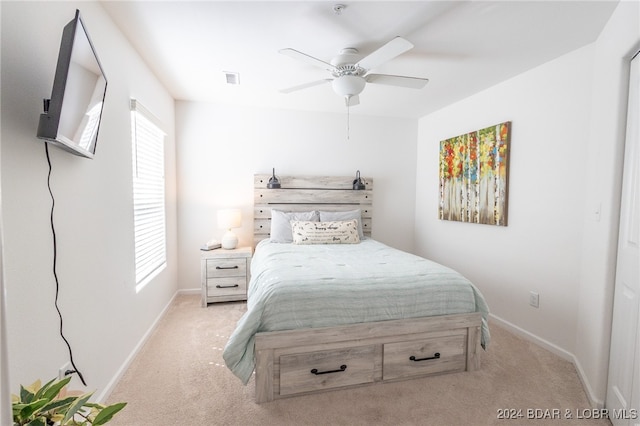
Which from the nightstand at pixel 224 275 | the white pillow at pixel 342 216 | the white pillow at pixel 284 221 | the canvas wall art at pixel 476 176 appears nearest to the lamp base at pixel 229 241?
the nightstand at pixel 224 275

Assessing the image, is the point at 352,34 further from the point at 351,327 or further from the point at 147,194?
the point at 147,194

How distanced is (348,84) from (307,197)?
182 centimetres

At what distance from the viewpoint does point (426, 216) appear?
392cm

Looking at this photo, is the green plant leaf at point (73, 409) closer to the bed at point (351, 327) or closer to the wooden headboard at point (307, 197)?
the bed at point (351, 327)

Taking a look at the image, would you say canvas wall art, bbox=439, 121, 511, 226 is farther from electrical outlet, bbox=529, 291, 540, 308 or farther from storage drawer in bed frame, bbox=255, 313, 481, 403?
storage drawer in bed frame, bbox=255, 313, 481, 403

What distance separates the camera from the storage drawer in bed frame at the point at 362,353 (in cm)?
172

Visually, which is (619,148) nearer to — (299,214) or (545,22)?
(545,22)

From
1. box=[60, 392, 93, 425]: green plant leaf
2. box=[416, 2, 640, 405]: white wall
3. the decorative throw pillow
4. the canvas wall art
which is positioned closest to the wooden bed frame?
box=[416, 2, 640, 405]: white wall

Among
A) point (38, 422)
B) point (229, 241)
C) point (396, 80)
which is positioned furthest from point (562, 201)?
point (229, 241)

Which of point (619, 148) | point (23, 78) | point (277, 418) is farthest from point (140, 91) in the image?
point (619, 148)

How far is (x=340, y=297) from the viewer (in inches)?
71.7

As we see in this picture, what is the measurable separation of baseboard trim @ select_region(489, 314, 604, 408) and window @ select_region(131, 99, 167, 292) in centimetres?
319

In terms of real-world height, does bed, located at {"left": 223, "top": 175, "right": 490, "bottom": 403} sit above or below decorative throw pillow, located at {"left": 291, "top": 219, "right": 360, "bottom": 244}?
below

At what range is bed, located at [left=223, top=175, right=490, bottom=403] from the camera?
1714 mm
